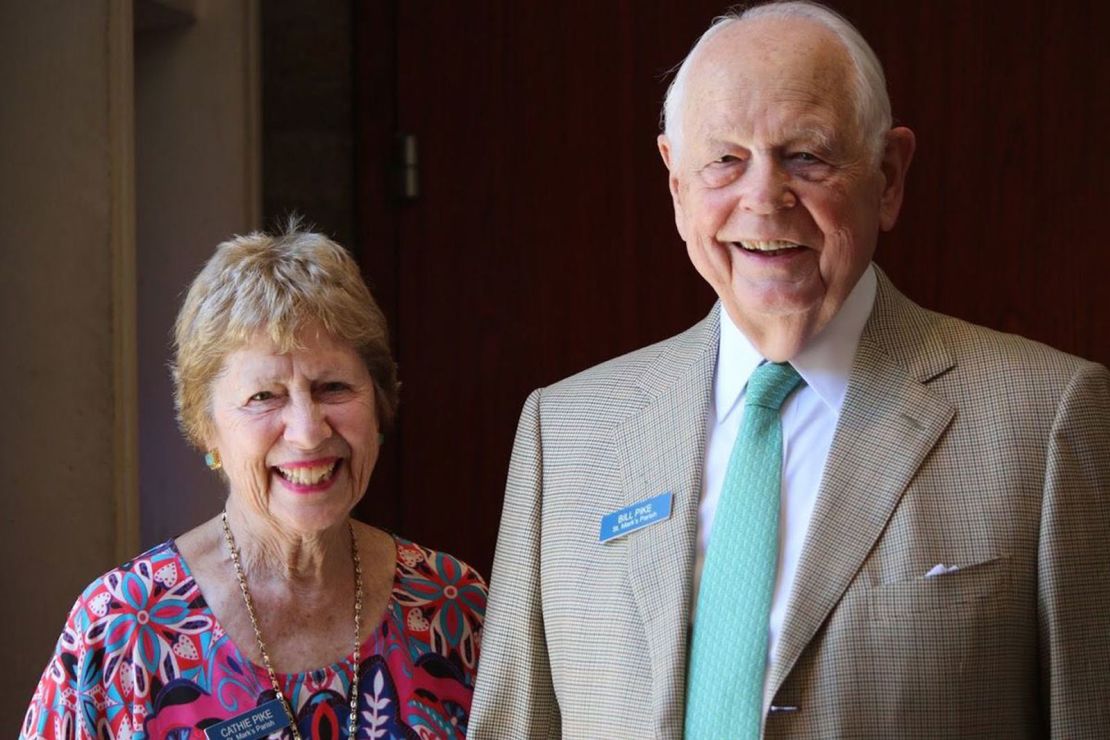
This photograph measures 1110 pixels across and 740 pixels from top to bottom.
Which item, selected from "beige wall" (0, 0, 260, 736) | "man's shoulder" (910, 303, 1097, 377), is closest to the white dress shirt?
"man's shoulder" (910, 303, 1097, 377)

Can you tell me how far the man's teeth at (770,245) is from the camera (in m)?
1.74

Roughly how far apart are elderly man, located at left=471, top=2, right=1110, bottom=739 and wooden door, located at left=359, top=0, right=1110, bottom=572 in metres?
1.40

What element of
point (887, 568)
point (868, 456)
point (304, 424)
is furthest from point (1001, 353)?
point (304, 424)

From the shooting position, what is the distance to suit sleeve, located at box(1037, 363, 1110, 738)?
1612 mm

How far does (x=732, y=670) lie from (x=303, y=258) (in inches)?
37.4

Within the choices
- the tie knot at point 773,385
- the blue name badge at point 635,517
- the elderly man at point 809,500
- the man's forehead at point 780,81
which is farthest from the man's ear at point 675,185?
the blue name badge at point 635,517

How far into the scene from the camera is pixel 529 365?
3486 millimetres

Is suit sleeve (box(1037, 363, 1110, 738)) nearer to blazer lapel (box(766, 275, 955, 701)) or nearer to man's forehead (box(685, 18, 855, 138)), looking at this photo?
blazer lapel (box(766, 275, 955, 701))

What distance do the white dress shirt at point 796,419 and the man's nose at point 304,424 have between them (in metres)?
0.59

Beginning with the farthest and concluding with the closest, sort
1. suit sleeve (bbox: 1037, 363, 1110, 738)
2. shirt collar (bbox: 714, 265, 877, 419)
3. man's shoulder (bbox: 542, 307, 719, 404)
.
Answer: man's shoulder (bbox: 542, 307, 719, 404) < shirt collar (bbox: 714, 265, 877, 419) < suit sleeve (bbox: 1037, 363, 1110, 738)

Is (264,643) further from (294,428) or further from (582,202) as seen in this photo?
(582,202)

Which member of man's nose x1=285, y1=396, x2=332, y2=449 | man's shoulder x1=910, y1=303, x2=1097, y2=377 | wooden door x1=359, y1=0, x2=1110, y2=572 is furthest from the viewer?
wooden door x1=359, y1=0, x2=1110, y2=572

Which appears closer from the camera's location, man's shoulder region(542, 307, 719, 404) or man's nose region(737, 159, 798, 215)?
man's nose region(737, 159, 798, 215)

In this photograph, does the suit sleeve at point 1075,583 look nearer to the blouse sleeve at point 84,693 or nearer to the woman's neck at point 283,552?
the woman's neck at point 283,552
